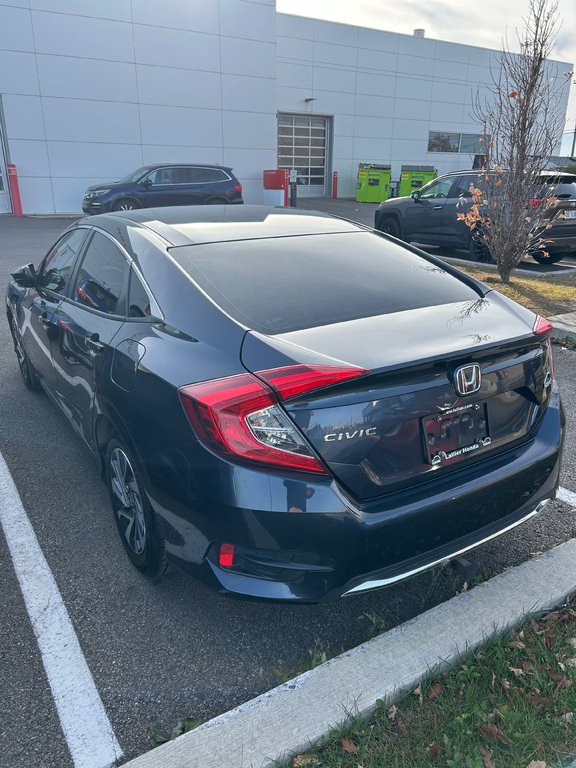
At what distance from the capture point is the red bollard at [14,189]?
20219mm

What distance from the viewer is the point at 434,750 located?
1.94 m

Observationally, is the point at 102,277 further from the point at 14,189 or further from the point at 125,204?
the point at 14,189

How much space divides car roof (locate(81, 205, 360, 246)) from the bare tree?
5.61m

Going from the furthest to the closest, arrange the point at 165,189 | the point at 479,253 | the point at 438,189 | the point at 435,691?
the point at 165,189 < the point at 438,189 < the point at 479,253 < the point at 435,691

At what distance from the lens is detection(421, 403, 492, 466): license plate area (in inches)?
86.5

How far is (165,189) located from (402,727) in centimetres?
1785

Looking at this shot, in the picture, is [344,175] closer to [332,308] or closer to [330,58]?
[330,58]

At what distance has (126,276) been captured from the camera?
301 centimetres

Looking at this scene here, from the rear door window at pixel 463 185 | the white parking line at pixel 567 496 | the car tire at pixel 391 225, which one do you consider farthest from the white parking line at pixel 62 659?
the car tire at pixel 391 225

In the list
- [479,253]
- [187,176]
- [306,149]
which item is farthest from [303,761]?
[306,149]

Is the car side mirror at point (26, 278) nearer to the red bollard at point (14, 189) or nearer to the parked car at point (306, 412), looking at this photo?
the parked car at point (306, 412)

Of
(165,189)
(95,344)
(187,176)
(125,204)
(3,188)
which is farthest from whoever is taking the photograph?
(3,188)

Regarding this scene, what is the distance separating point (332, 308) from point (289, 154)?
97.9 feet

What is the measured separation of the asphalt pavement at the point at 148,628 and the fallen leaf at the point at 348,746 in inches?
15.4
